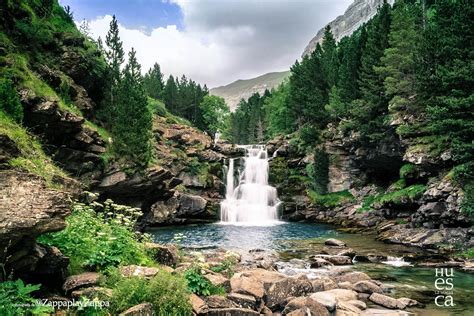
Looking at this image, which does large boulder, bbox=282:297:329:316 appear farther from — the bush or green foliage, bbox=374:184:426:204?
the bush

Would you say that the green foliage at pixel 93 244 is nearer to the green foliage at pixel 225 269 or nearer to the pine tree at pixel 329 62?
the green foliage at pixel 225 269

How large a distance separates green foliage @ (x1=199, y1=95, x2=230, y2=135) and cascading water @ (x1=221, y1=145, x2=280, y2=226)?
42935 mm

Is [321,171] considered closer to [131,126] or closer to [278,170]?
[278,170]

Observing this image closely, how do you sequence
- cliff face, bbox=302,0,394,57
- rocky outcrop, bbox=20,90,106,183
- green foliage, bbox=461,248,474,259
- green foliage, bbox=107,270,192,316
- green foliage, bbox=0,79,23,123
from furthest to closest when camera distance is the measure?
1. cliff face, bbox=302,0,394,57
2. rocky outcrop, bbox=20,90,106,183
3. green foliage, bbox=461,248,474,259
4. green foliage, bbox=0,79,23,123
5. green foliage, bbox=107,270,192,316

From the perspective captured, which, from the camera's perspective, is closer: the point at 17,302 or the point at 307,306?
the point at 17,302

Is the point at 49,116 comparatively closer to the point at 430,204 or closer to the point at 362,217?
the point at 430,204

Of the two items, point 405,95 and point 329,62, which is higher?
point 329,62

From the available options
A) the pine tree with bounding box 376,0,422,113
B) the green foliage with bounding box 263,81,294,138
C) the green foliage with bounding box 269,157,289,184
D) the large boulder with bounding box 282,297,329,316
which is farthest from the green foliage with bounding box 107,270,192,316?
the green foliage with bounding box 263,81,294,138

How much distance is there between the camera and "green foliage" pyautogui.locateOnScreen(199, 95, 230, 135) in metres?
104

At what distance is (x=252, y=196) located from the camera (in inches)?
2227

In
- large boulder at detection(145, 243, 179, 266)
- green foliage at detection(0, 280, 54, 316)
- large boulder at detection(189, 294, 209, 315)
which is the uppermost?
green foliage at detection(0, 280, 54, 316)

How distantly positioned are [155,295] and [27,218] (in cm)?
282

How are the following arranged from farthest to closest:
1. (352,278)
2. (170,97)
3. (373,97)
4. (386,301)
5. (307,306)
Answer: (170,97), (373,97), (352,278), (386,301), (307,306)

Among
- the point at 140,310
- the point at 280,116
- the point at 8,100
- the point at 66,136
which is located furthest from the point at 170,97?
the point at 140,310
